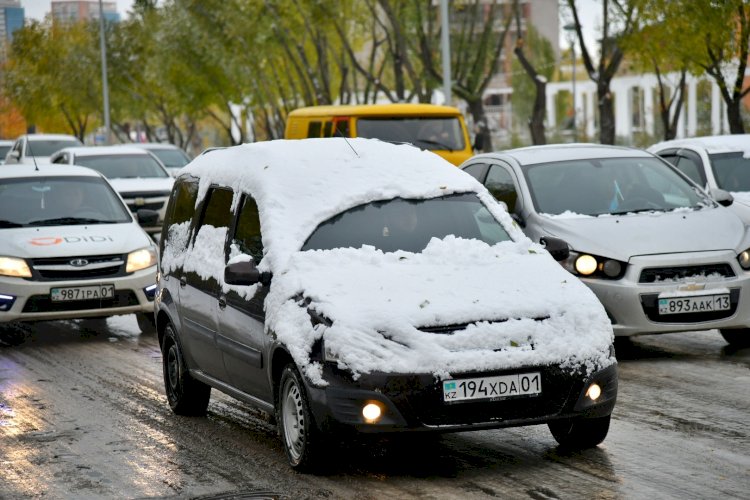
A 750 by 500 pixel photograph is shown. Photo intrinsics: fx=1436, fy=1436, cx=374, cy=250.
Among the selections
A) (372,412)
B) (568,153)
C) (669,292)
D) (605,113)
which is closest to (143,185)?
(605,113)

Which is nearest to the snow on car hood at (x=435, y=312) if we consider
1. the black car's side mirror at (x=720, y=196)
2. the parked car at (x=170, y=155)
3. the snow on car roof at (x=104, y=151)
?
the black car's side mirror at (x=720, y=196)

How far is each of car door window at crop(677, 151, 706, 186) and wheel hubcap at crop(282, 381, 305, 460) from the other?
306 inches

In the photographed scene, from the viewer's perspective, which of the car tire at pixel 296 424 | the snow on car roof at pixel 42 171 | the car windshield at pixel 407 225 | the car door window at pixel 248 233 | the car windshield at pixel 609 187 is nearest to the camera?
the car tire at pixel 296 424

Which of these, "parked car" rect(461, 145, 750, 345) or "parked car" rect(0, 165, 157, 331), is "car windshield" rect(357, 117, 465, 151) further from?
"parked car" rect(461, 145, 750, 345)

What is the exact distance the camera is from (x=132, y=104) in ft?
251

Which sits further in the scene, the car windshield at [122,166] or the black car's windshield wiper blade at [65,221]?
the car windshield at [122,166]

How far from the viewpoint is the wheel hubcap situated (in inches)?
278

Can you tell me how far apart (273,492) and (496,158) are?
659 centimetres

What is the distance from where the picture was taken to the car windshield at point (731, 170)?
1398 centimetres

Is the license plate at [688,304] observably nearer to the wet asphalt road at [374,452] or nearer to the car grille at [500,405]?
the wet asphalt road at [374,452]

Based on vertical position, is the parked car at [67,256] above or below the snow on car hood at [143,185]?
above

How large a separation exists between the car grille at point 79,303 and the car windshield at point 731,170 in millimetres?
5745

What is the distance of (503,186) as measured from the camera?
12.5 meters

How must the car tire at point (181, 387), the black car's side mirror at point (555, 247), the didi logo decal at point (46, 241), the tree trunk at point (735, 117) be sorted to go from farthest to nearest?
the tree trunk at point (735, 117), the didi logo decal at point (46, 241), the car tire at point (181, 387), the black car's side mirror at point (555, 247)
